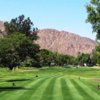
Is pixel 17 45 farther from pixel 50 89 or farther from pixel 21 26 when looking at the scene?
pixel 50 89

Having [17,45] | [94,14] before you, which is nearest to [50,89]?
[94,14]

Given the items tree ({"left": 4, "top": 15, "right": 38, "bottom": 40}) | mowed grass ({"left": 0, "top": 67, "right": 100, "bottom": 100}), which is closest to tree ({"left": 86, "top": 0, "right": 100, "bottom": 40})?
mowed grass ({"left": 0, "top": 67, "right": 100, "bottom": 100})

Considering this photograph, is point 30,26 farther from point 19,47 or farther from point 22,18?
point 19,47

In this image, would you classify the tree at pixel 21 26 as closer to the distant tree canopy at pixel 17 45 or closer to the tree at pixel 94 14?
the distant tree canopy at pixel 17 45

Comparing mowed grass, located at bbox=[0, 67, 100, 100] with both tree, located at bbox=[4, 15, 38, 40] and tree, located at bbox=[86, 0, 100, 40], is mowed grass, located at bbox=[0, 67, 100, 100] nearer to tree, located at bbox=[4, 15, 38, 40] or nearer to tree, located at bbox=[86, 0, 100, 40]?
tree, located at bbox=[86, 0, 100, 40]

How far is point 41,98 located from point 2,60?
41.3 metres

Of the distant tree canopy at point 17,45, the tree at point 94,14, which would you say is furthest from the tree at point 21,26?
the tree at point 94,14

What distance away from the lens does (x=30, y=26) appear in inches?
6211

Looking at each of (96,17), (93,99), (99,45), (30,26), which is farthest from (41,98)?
(30,26)

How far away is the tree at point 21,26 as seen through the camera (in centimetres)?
15700

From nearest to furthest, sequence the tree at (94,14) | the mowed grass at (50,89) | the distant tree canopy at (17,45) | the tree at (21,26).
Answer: the mowed grass at (50,89) < the tree at (94,14) < the distant tree canopy at (17,45) < the tree at (21,26)

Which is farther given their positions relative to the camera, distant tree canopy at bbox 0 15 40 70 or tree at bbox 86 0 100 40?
distant tree canopy at bbox 0 15 40 70

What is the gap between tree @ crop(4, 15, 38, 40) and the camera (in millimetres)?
157000

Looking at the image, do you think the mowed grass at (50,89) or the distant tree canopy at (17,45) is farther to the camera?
the distant tree canopy at (17,45)
